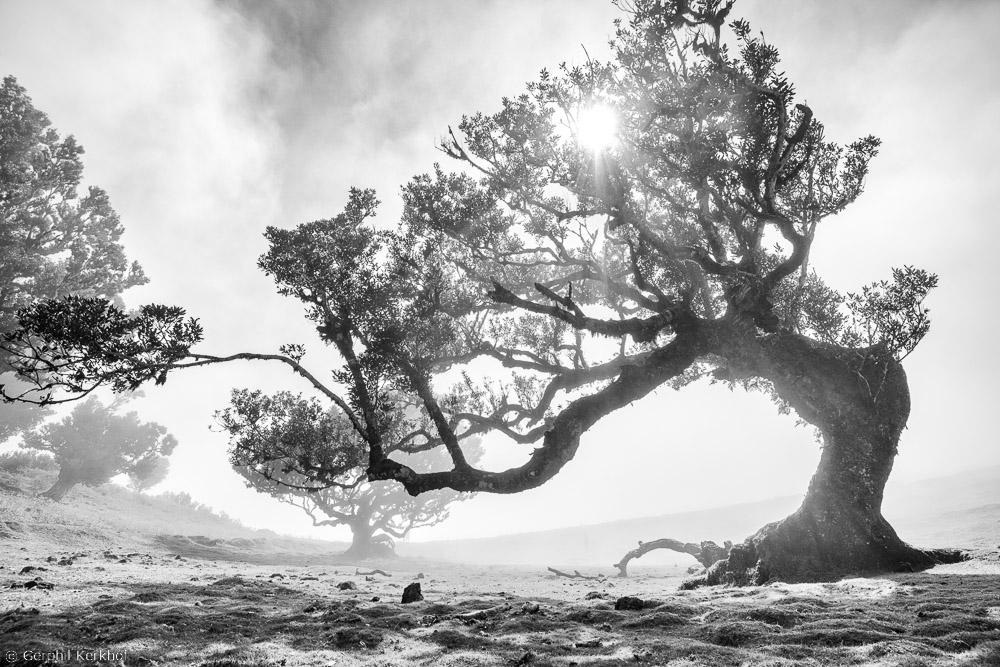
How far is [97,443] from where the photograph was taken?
45969 mm

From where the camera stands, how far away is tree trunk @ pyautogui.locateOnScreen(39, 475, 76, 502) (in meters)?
38.9

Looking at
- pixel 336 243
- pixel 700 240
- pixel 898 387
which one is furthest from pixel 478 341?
pixel 898 387

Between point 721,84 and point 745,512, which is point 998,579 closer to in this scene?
point 721,84

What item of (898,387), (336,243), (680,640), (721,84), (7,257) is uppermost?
(7,257)

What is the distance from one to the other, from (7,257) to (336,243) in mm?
25342

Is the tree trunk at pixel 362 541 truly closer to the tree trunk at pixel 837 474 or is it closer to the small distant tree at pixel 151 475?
the small distant tree at pixel 151 475

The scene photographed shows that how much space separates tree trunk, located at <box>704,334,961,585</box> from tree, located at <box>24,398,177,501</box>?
55767mm

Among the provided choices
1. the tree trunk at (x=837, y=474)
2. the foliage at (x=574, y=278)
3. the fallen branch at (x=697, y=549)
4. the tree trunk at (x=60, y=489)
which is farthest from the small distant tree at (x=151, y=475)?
the tree trunk at (x=837, y=474)

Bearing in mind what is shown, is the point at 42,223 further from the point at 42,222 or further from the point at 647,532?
the point at 647,532

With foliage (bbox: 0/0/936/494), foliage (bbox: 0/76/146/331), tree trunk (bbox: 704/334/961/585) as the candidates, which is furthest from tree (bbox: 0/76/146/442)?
tree trunk (bbox: 704/334/961/585)

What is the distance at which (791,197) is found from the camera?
13438 mm

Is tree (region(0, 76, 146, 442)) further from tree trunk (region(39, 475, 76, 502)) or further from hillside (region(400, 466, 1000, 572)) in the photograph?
hillside (region(400, 466, 1000, 572))

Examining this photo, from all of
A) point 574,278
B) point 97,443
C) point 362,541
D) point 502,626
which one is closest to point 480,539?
point 362,541

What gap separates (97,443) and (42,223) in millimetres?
29698
